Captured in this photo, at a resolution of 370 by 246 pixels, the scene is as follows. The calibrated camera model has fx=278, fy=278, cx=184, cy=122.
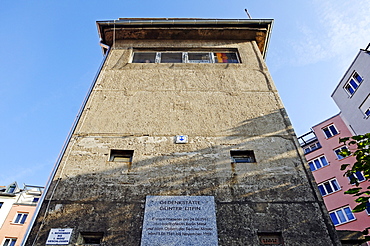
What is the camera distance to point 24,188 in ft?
83.6

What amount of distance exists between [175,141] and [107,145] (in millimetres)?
1539

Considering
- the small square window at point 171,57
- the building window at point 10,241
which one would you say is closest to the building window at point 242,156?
the small square window at point 171,57

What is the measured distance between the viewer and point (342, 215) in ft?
65.6

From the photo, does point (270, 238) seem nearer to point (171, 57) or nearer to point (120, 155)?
point (120, 155)

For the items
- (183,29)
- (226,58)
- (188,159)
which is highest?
(183,29)

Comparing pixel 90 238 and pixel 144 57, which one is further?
pixel 144 57

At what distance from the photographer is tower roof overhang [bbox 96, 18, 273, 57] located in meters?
10.1

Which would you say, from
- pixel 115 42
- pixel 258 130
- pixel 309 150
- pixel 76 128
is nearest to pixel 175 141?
pixel 258 130

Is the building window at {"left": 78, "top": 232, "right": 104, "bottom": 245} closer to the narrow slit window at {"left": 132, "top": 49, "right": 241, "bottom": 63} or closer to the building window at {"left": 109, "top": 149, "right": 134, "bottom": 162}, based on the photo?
the building window at {"left": 109, "top": 149, "right": 134, "bottom": 162}

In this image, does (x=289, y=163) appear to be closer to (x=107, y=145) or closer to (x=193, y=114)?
(x=193, y=114)

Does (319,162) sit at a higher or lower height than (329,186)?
higher

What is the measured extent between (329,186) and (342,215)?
112 inches

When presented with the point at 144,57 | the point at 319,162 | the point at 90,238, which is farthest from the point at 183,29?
the point at 319,162

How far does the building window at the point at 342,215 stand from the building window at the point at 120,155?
19.2 meters
